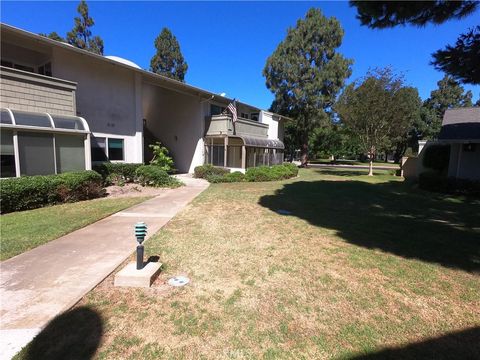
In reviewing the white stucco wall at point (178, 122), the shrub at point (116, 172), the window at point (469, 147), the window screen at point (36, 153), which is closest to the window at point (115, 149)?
the shrub at point (116, 172)

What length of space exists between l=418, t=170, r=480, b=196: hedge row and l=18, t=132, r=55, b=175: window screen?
62.5 feet

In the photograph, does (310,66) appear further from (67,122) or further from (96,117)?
(67,122)

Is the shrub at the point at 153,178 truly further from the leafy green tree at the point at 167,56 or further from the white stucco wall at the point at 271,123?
the leafy green tree at the point at 167,56

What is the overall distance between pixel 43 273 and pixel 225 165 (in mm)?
16172

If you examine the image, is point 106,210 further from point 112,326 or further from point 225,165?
point 225,165

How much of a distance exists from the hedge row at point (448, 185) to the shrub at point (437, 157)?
3.25m

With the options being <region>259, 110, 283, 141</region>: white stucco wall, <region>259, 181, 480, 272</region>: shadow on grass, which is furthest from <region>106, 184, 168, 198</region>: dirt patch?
<region>259, 110, 283, 141</region>: white stucco wall

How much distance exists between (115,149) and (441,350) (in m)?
16.0

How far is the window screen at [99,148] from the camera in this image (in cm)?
1422

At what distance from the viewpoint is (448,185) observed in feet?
47.6

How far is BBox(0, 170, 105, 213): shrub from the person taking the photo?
8.59 metres

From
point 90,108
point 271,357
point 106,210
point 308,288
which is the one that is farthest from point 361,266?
point 90,108

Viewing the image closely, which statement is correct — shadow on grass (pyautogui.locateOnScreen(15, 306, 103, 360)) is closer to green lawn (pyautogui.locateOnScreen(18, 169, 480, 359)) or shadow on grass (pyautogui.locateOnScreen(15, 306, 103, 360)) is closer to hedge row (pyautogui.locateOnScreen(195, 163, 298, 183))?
green lawn (pyautogui.locateOnScreen(18, 169, 480, 359))

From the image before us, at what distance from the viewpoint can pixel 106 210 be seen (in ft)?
29.3
